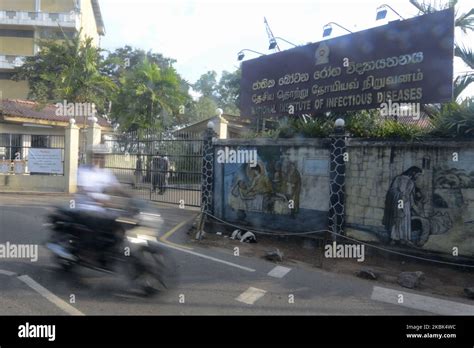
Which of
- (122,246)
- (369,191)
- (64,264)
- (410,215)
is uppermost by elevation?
(369,191)

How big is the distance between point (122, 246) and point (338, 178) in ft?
17.2

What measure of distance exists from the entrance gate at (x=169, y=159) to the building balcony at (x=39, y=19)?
23.5 metres

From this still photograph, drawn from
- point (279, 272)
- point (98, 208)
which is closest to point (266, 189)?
point (279, 272)

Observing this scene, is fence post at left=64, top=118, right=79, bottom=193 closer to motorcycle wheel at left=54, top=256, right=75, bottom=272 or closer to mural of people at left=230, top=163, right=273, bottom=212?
mural of people at left=230, top=163, right=273, bottom=212

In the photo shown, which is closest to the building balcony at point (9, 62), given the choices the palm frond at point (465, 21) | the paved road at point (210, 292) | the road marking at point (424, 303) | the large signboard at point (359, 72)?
the large signboard at point (359, 72)

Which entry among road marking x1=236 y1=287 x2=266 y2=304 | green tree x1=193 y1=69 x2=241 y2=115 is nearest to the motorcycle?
road marking x1=236 y1=287 x2=266 y2=304

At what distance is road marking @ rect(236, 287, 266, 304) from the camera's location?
18.1 ft

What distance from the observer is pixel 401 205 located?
8.24 metres

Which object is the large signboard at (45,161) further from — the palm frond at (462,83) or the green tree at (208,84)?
the green tree at (208,84)

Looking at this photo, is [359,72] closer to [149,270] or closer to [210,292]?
[210,292]

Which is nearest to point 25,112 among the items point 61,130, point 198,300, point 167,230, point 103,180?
point 61,130

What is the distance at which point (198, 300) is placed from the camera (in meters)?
5.33
